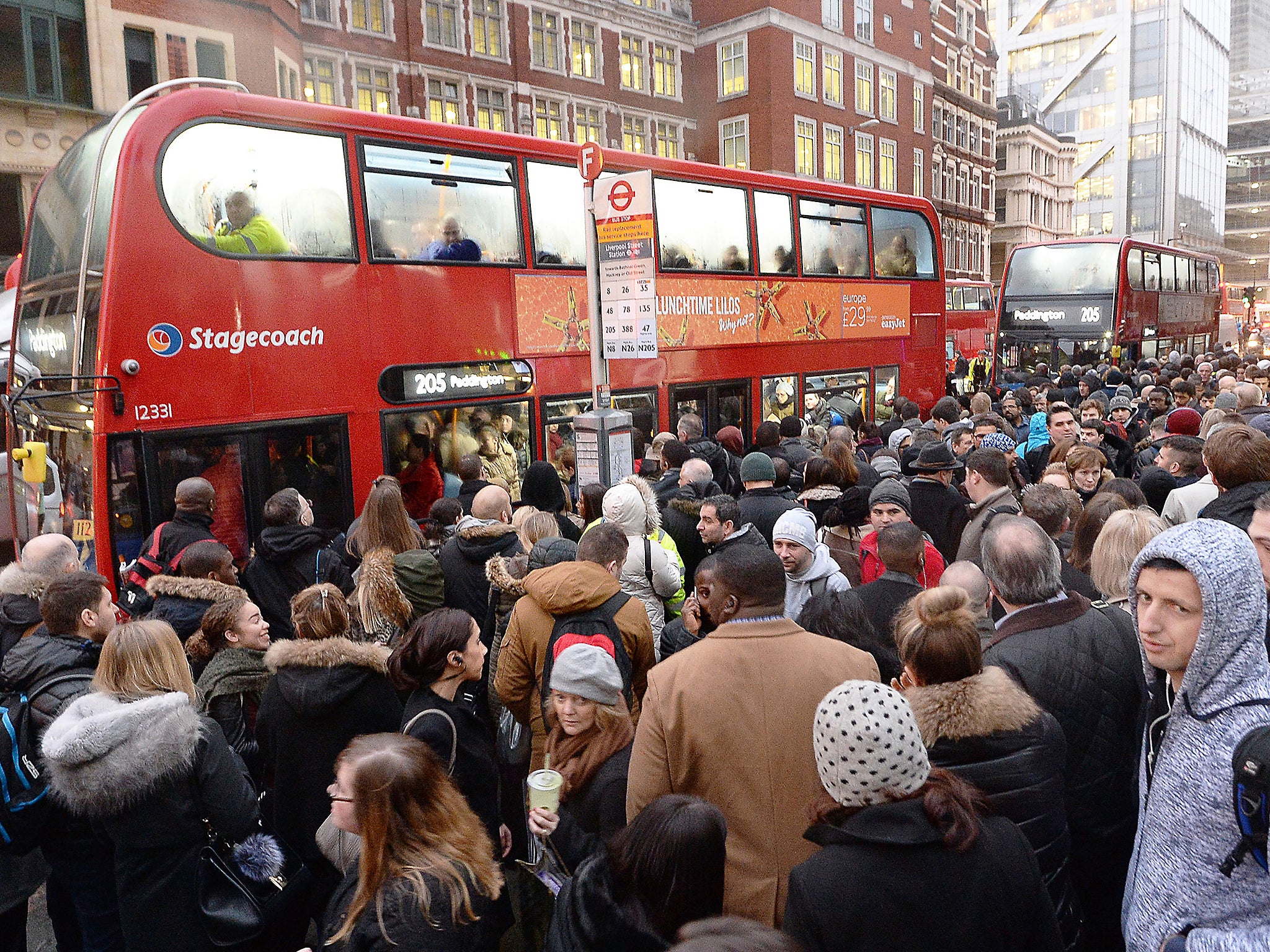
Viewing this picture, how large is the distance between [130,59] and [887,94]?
2965 centimetres

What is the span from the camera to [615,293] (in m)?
7.68

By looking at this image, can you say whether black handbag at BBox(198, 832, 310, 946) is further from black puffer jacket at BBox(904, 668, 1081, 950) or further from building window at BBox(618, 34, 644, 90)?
building window at BBox(618, 34, 644, 90)

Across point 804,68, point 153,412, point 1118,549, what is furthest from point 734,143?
point 1118,549

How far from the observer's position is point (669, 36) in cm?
3259

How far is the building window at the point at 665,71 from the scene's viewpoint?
3212cm

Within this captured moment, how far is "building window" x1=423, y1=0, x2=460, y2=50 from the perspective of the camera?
25.6m

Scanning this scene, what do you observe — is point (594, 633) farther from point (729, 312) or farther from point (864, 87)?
point (864, 87)

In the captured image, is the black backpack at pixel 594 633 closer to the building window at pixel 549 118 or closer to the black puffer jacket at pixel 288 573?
the black puffer jacket at pixel 288 573

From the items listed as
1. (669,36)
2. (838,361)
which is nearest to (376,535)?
(838,361)

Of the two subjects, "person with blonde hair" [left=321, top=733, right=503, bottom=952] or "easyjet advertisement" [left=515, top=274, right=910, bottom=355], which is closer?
"person with blonde hair" [left=321, top=733, right=503, bottom=952]

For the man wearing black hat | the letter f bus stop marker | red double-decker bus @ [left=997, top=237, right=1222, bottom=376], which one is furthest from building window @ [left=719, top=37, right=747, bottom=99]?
the man wearing black hat

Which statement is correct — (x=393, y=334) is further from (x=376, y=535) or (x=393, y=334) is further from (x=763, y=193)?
(x=763, y=193)

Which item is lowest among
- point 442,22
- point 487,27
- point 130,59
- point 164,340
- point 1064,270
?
point 164,340

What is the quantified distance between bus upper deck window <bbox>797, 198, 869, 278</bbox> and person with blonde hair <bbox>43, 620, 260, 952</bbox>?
987 centimetres
